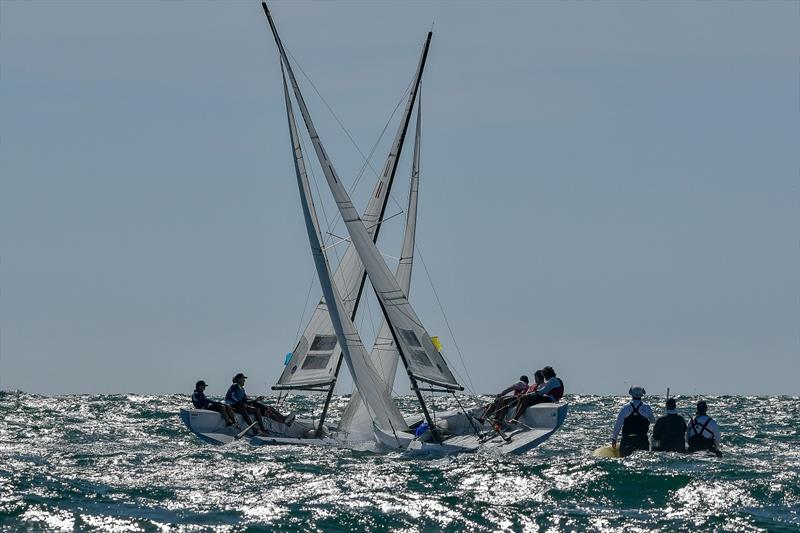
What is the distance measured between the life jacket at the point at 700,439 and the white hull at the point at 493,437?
10.0ft

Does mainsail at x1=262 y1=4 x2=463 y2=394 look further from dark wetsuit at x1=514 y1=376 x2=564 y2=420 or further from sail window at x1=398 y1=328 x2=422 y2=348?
dark wetsuit at x1=514 y1=376 x2=564 y2=420

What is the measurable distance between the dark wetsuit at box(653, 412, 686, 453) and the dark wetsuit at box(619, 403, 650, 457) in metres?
0.26

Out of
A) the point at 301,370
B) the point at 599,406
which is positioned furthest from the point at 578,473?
the point at 599,406

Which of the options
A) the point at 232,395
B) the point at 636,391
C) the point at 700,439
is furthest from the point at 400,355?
the point at 700,439

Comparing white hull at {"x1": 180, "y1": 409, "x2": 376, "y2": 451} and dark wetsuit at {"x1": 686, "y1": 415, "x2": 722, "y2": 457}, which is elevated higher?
dark wetsuit at {"x1": 686, "y1": 415, "x2": 722, "y2": 457}

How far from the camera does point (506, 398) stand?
28.0 m

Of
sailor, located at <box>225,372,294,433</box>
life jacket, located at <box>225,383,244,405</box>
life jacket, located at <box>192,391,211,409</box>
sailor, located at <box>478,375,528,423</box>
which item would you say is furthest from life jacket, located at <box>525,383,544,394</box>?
life jacket, located at <box>192,391,211,409</box>

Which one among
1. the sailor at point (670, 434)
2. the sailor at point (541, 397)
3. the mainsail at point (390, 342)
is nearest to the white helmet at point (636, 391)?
the sailor at point (670, 434)

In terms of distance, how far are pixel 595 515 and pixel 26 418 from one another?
24.0m

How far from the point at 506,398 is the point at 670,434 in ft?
15.8

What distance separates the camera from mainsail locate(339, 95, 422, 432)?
29922mm

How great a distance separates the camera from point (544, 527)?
1697 cm

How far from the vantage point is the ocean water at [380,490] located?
56.6 ft

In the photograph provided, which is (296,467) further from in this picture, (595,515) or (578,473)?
(595,515)
